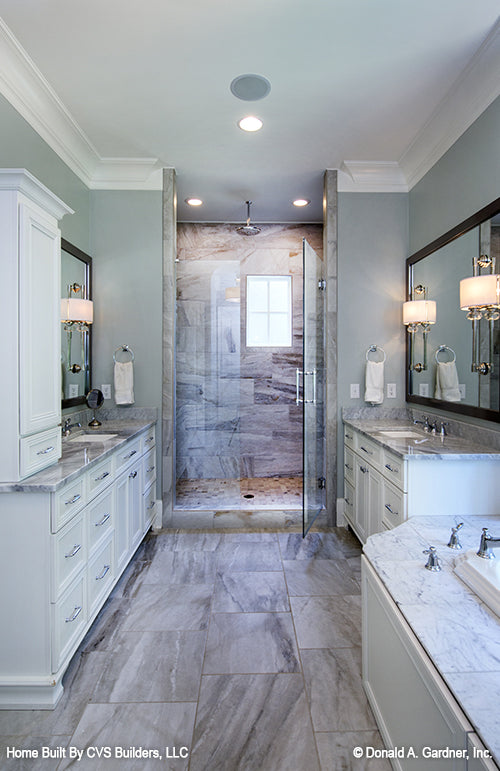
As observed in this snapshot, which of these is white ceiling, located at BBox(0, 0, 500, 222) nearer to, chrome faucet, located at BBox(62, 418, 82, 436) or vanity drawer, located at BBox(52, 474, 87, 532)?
chrome faucet, located at BBox(62, 418, 82, 436)

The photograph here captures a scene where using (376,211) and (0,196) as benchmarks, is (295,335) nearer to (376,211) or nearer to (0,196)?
(376,211)

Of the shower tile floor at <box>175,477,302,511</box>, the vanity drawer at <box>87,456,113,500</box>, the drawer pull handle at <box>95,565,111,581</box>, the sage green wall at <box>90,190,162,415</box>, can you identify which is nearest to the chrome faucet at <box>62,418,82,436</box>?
the sage green wall at <box>90,190,162,415</box>

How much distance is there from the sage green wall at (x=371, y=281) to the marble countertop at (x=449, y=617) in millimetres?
1857

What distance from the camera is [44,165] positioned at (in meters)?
2.56

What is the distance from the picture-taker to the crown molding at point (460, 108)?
2.07 meters

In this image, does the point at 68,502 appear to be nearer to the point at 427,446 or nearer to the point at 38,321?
the point at 38,321

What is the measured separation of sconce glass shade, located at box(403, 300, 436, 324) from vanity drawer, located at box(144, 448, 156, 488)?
2.24m

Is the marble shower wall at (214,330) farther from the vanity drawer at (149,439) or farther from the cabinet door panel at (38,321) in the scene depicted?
the cabinet door panel at (38,321)

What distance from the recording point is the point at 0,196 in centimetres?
155

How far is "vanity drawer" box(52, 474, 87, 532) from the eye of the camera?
5.14 ft

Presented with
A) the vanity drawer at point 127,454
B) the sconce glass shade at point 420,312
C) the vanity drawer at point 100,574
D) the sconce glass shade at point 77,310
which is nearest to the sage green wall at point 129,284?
the sconce glass shade at point 77,310

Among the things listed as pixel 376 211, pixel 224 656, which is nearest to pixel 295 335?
pixel 376 211

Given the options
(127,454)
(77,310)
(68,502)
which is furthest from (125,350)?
(68,502)

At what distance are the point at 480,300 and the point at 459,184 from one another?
2.98ft
